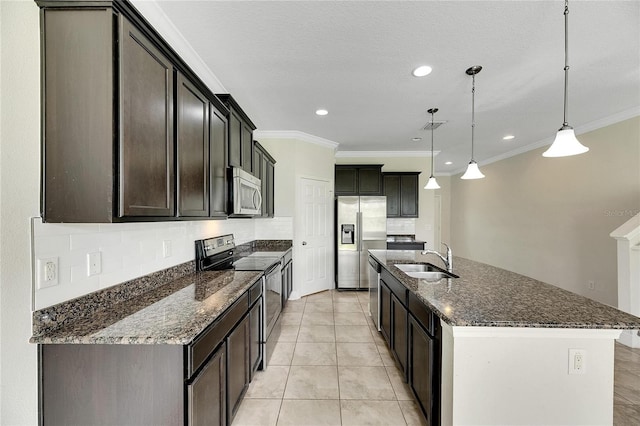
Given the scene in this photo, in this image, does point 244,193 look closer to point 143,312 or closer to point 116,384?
point 143,312

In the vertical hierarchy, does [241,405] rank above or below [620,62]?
below


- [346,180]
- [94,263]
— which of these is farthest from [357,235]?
[94,263]

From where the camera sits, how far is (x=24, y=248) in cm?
106

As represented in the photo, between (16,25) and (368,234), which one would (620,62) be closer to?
(368,234)

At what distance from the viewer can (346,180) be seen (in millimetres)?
5070

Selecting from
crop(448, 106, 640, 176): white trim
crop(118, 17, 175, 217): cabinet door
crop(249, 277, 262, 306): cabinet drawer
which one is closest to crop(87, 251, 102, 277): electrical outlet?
crop(118, 17, 175, 217): cabinet door

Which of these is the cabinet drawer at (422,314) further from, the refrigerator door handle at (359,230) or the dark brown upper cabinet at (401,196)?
the dark brown upper cabinet at (401,196)

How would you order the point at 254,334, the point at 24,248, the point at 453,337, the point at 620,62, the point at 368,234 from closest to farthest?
the point at 24,248
the point at 453,337
the point at 254,334
the point at 620,62
the point at 368,234

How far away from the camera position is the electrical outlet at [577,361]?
129 cm

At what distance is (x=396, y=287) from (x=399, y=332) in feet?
1.19

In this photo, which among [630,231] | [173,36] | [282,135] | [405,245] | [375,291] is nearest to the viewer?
[173,36]

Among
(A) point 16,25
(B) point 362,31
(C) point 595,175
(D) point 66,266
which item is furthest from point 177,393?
(C) point 595,175

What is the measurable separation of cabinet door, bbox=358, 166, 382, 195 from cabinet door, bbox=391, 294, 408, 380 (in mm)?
2887

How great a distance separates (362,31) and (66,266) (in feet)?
7.31
